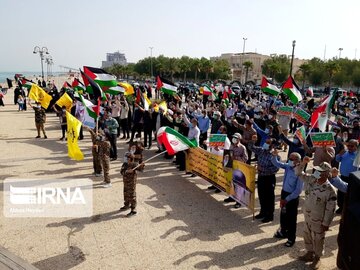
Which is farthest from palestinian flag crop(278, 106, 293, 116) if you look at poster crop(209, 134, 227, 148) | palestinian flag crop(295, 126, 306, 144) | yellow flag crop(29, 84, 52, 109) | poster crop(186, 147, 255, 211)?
yellow flag crop(29, 84, 52, 109)

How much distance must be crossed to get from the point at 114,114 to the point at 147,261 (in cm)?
1043

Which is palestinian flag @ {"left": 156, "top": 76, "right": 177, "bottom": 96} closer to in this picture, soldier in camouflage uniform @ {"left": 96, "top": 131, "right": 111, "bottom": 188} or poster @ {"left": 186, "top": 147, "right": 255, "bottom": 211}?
poster @ {"left": 186, "top": 147, "right": 255, "bottom": 211}

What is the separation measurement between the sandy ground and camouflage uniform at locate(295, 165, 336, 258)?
1.73 feet

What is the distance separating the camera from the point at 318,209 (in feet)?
17.7

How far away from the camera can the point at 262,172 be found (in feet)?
23.6

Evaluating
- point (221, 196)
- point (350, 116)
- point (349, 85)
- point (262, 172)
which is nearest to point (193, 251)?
point (262, 172)

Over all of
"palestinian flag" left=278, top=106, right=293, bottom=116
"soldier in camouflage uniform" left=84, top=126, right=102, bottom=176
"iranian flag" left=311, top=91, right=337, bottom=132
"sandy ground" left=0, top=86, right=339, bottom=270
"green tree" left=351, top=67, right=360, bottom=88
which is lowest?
"sandy ground" left=0, top=86, right=339, bottom=270

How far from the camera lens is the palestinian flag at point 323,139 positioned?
7656 mm

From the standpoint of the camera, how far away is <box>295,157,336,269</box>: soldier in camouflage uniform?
530cm

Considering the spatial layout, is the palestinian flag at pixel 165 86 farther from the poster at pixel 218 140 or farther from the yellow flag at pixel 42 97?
the poster at pixel 218 140

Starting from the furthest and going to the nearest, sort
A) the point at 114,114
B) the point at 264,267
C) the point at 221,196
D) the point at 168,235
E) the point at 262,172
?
the point at 114,114 < the point at 221,196 < the point at 262,172 < the point at 168,235 < the point at 264,267

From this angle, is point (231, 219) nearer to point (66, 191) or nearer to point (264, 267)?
point (264, 267)

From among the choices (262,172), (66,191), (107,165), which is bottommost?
(66,191)

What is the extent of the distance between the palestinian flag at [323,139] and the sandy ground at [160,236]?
173cm
